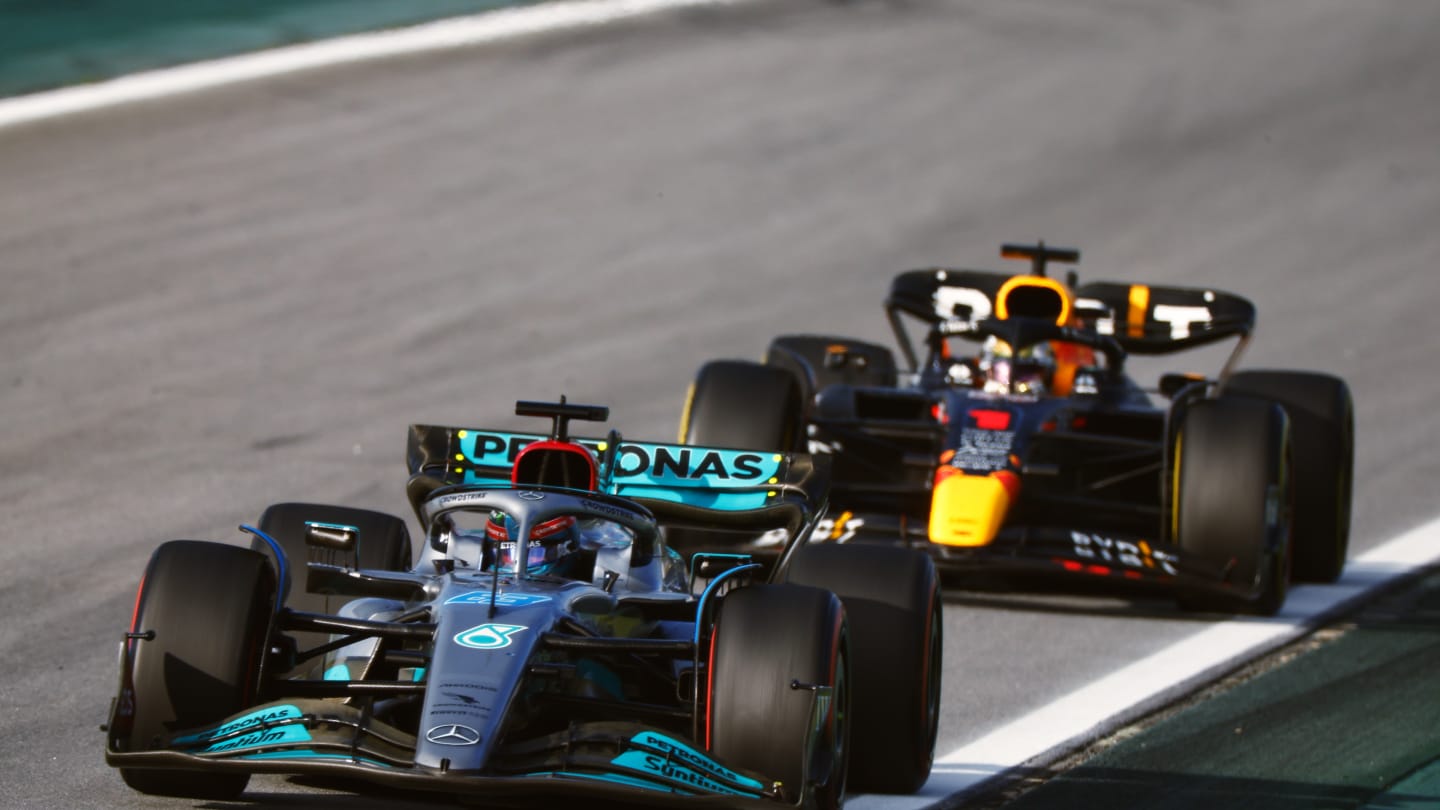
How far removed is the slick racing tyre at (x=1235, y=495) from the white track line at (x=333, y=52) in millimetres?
14007

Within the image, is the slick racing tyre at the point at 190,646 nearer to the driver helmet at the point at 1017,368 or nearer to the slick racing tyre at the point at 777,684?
the slick racing tyre at the point at 777,684

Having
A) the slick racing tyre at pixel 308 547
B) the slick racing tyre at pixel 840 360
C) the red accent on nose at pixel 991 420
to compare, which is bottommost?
the slick racing tyre at pixel 308 547

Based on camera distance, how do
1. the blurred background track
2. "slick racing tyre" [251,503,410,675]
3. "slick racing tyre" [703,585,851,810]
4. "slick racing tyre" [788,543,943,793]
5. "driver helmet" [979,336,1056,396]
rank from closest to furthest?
"slick racing tyre" [703,585,851,810], "slick racing tyre" [788,543,943,793], "slick racing tyre" [251,503,410,675], "driver helmet" [979,336,1056,396], the blurred background track

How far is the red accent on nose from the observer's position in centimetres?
1245

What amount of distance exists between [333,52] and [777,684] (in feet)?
63.2

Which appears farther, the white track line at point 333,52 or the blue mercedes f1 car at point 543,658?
the white track line at point 333,52

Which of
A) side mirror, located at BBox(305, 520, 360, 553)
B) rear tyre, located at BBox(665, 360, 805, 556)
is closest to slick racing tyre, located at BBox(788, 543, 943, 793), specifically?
side mirror, located at BBox(305, 520, 360, 553)

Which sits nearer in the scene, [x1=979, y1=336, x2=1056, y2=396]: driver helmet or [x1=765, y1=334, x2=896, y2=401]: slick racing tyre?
[x1=979, y1=336, x2=1056, y2=396]: driver helmet

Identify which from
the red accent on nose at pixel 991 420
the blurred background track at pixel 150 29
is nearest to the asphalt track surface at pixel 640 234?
the blurred background track at pixel 150 29

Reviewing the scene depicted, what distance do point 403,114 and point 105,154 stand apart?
338 cm

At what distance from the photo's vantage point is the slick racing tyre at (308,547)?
9008mm

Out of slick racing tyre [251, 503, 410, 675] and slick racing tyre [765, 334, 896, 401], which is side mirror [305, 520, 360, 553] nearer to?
slick racing tyre [251, 503, 410, 675]

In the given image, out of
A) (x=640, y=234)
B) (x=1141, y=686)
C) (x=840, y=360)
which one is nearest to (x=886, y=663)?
(x=1141, y=686)

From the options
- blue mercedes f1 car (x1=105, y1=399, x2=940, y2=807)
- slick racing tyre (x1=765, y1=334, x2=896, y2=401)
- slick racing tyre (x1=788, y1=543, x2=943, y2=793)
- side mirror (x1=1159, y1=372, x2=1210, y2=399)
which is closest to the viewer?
blue mercedes f1 car (x1=105, y1=399, x2=940, y2=807)
